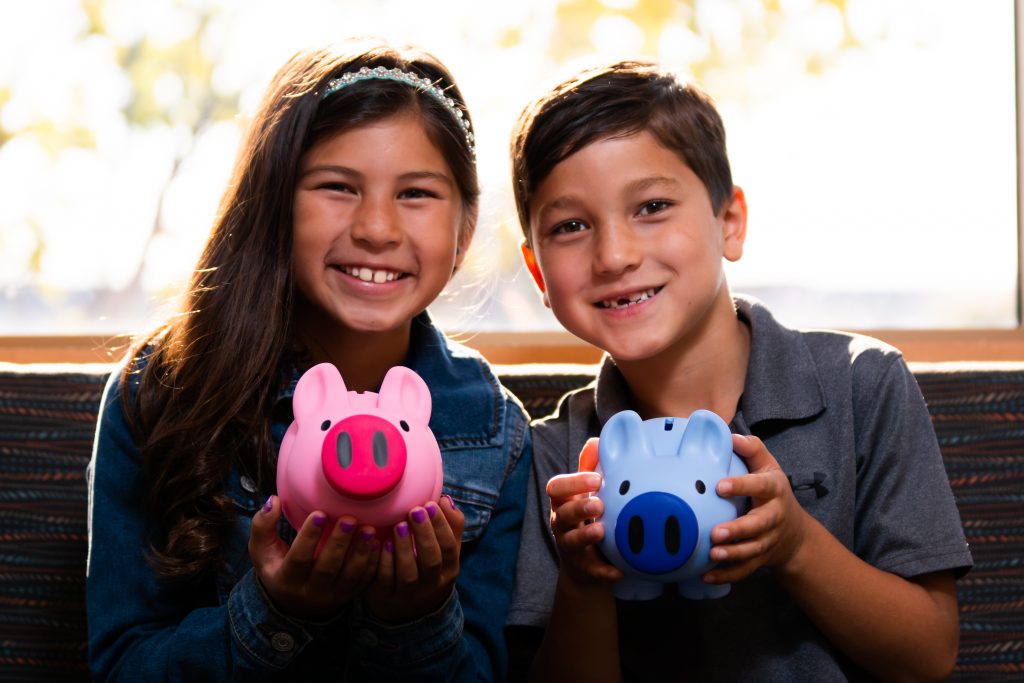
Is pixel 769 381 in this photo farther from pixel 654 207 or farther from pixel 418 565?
pixel 418 565

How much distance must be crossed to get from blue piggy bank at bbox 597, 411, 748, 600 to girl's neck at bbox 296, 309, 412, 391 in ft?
1.64

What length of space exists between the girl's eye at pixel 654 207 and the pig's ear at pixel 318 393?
50cm

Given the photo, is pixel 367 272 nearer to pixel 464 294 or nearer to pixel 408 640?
pixel 408 640

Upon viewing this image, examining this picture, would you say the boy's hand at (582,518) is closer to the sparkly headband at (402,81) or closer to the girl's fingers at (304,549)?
the girl's fingers at (304,549)

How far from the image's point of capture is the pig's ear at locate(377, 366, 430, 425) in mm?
1163

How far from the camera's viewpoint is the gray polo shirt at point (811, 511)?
138 centimetres

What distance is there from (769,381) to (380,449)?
614 millimetres

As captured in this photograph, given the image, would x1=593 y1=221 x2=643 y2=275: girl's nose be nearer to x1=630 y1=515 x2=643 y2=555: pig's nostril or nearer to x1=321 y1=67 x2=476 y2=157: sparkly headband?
x1=321 y1=67 x2=476 y2=157: sparkly headband

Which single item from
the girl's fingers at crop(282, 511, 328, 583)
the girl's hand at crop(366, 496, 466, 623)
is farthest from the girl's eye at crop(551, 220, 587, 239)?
the girl's fingers at crop(282, 511, 328, 583)

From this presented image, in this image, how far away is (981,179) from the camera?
89.3 inches

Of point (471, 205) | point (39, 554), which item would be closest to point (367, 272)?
point (471, 205)

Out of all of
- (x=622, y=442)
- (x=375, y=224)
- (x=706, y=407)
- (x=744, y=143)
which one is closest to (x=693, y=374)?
(x=706, y=407)

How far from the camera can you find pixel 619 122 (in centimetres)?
144

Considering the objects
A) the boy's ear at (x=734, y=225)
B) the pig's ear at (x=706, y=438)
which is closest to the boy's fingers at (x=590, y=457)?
the pig's ear at (x=706, y=438)
